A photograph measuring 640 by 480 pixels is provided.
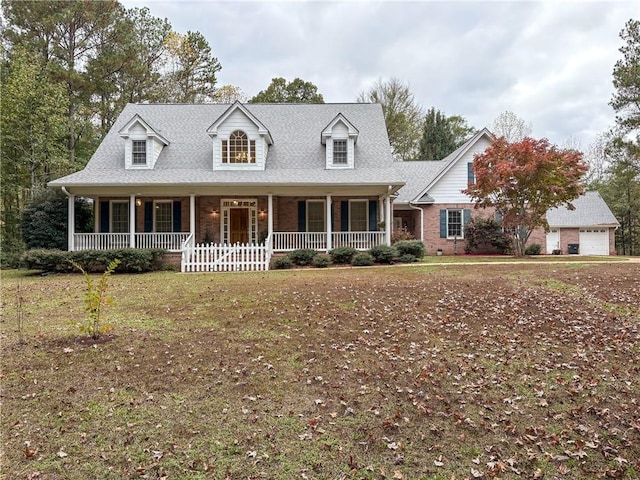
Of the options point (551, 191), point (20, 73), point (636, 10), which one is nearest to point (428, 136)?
point (636, 10)

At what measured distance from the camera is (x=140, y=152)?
55.6 ft

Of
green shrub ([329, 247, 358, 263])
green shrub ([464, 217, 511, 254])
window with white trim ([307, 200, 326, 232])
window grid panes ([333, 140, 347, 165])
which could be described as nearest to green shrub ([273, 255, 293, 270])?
green shrub ([329, 247, 358, 263])

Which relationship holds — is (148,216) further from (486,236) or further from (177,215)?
(486,236)

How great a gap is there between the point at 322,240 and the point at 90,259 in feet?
29.7

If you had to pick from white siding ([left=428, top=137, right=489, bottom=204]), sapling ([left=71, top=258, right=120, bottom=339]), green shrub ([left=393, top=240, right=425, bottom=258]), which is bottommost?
sapling ([left=71, top=258, right=120, bottom=339])

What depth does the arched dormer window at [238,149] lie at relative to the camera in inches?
669

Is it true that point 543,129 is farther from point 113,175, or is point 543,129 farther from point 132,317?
point 132,317

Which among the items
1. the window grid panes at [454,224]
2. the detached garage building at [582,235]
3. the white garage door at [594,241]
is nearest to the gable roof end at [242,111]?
the window grid panes at [454,224]

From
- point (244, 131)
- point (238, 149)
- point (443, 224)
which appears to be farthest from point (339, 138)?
point (443, 224)

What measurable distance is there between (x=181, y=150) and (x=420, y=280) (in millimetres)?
13077

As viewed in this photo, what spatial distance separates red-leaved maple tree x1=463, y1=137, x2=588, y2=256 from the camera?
53.5ft

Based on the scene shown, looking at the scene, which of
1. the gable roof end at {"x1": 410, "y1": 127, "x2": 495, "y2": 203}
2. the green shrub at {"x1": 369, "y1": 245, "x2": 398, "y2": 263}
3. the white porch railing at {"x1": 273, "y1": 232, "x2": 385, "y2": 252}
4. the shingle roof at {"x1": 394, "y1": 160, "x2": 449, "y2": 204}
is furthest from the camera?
the shingle roof at {"x1": 394, "y1": 160, "x2": 449, "y2": 204}

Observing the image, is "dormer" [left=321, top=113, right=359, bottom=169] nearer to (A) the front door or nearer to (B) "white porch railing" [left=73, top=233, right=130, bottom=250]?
(A) the front door

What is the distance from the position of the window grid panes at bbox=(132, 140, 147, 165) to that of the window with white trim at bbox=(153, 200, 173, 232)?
1965 millimetres
